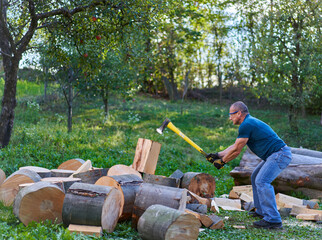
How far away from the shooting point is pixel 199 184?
253 inches

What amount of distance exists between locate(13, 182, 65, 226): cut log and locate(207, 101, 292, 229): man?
233 centimetres

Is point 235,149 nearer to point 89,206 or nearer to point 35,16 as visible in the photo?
point 89,206

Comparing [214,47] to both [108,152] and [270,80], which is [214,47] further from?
[108,152]

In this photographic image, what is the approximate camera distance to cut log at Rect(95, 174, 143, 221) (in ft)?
16.0

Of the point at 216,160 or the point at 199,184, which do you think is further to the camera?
the point at 199,184

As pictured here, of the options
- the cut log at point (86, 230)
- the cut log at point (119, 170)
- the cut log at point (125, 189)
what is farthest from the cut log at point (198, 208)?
the cut log at point (86, 230)

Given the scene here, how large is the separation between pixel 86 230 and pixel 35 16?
5.07m

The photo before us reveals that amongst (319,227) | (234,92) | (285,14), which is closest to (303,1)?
(285,14)

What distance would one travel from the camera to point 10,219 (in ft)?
15.2

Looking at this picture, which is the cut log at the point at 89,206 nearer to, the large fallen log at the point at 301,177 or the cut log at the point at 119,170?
the cut log at the point at 119,170

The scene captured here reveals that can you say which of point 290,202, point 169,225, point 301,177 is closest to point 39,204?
point 169,225

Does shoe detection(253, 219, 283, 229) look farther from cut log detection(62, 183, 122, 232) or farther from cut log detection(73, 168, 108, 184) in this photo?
cut log detection(73, 168, 108, 184)

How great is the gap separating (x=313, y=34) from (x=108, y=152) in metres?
10.2

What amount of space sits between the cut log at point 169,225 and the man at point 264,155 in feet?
5.36
